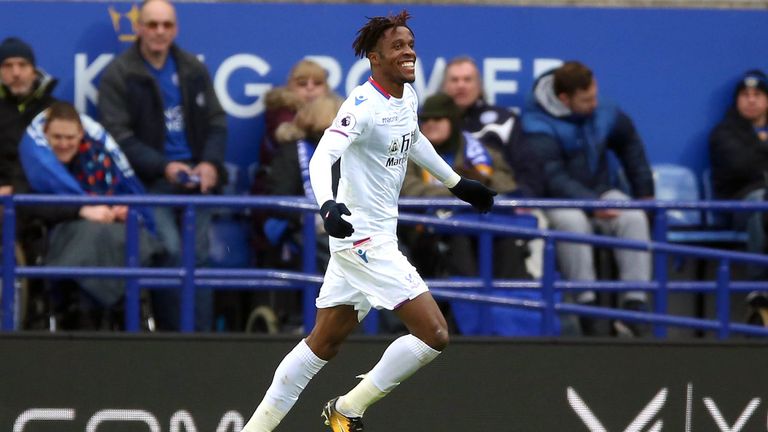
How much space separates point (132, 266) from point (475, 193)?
2.41 metres

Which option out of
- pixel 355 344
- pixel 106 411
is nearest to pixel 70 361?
pixel 106 411

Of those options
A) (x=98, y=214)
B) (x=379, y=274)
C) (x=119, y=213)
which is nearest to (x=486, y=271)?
(x=119, y=213)

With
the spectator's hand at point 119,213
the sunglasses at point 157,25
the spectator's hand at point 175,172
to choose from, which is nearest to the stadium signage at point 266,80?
the sunglasses at point 157,25

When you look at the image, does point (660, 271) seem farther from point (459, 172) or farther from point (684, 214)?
point (684, 214)

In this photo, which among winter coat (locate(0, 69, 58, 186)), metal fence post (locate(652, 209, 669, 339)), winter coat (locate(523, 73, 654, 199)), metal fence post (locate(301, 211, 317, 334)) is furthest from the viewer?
winter coat (locate(523, 73, 654, 199))

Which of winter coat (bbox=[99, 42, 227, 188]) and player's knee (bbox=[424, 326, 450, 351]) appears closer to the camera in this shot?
player's knee (bbox=[424, 326, 450, 351])

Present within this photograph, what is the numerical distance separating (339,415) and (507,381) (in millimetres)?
1346

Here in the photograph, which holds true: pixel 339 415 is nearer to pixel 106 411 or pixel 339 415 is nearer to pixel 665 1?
pixel 106 411

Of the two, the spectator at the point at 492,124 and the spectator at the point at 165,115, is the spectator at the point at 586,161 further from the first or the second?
the spectator at the point at 165,115

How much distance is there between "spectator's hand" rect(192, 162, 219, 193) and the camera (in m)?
11.3

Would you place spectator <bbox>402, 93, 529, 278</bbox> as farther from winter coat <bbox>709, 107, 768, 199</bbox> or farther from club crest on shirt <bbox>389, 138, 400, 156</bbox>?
club crest on shirt <bbox>389, 138, 400, 156</bbox>

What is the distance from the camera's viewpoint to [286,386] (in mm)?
8375

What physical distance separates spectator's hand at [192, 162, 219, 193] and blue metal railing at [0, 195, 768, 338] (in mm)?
890

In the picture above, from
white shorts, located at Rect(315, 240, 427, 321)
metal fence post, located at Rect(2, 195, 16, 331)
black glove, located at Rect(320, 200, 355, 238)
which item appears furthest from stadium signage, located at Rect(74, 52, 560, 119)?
black glove, located at Rect(320, 200, 355, 238)
